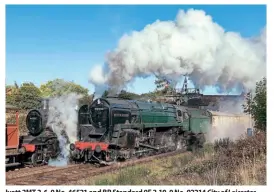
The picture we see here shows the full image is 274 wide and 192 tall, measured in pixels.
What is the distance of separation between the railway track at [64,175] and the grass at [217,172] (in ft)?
0.69

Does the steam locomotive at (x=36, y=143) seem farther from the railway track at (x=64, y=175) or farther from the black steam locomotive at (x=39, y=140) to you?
the railway track at (x=64, y=175)

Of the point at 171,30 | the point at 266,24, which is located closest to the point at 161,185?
the point at 266,24

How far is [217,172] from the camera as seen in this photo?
15.3ft

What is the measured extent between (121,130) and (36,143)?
Result: 4.84 feet

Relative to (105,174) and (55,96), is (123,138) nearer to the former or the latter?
(105,174)

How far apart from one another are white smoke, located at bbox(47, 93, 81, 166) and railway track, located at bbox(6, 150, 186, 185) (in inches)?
41.3

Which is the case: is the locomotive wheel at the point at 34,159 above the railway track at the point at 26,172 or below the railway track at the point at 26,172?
above

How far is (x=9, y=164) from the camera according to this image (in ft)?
19.3

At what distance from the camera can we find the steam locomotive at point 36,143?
6.29m

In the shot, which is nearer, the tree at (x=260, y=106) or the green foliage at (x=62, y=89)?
the tree at (x=260, y=106)

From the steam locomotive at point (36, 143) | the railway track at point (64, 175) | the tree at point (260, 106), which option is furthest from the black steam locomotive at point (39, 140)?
the tree at point (260, 106)

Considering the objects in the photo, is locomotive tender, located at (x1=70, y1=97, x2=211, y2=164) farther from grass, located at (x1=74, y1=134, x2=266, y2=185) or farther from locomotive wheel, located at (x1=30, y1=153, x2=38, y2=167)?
grass, located at (x1=74, y1=134, x2=266, y2=185)

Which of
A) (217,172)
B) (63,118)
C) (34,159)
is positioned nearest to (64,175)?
(34,159)
